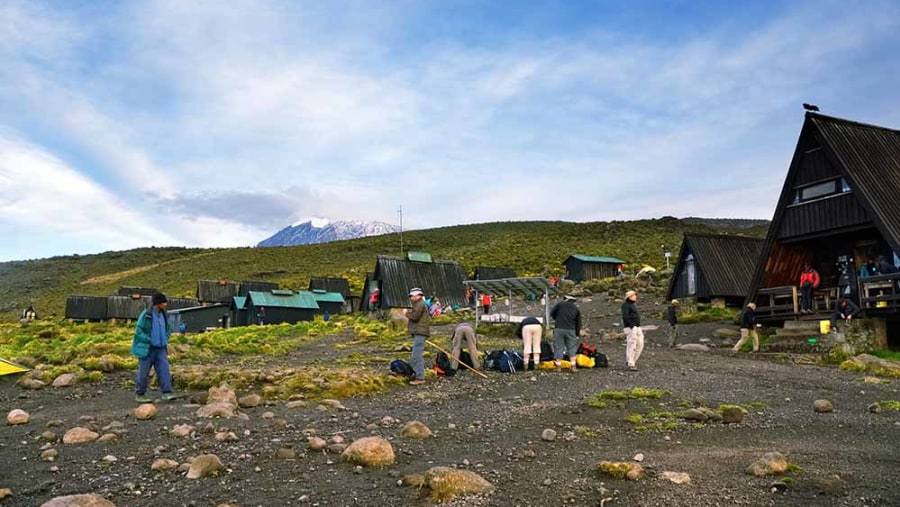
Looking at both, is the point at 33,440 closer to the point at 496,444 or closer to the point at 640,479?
the point at 496,444

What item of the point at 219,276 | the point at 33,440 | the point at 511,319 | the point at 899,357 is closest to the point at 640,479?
the point at 33,440

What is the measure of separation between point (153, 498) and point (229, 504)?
2.92ft

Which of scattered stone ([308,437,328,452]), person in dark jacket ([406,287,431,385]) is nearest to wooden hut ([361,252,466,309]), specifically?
person in dark jacket ([406,287,431,385])

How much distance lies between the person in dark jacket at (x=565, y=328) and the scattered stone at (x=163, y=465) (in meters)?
10.5

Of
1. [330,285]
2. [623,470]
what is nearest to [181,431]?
[623,470]

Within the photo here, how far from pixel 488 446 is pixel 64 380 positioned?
1087 cm

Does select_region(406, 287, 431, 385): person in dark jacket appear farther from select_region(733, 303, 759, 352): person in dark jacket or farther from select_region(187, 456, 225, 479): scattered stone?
select_region(733, 303, 759, 352): person in dark jacket

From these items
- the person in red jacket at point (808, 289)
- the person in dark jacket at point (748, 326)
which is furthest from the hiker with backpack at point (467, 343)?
the person in red jacket at point (808, 289)

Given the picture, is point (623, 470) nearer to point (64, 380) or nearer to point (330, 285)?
point (64, 380)

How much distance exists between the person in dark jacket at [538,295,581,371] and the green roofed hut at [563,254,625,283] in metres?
43.6

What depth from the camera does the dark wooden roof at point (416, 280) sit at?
48.6 m

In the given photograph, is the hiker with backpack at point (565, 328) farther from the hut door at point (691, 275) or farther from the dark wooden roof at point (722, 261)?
the hut door at point (691, 275)

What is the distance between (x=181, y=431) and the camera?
8820 mm

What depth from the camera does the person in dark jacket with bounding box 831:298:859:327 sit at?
2017 centimetres
